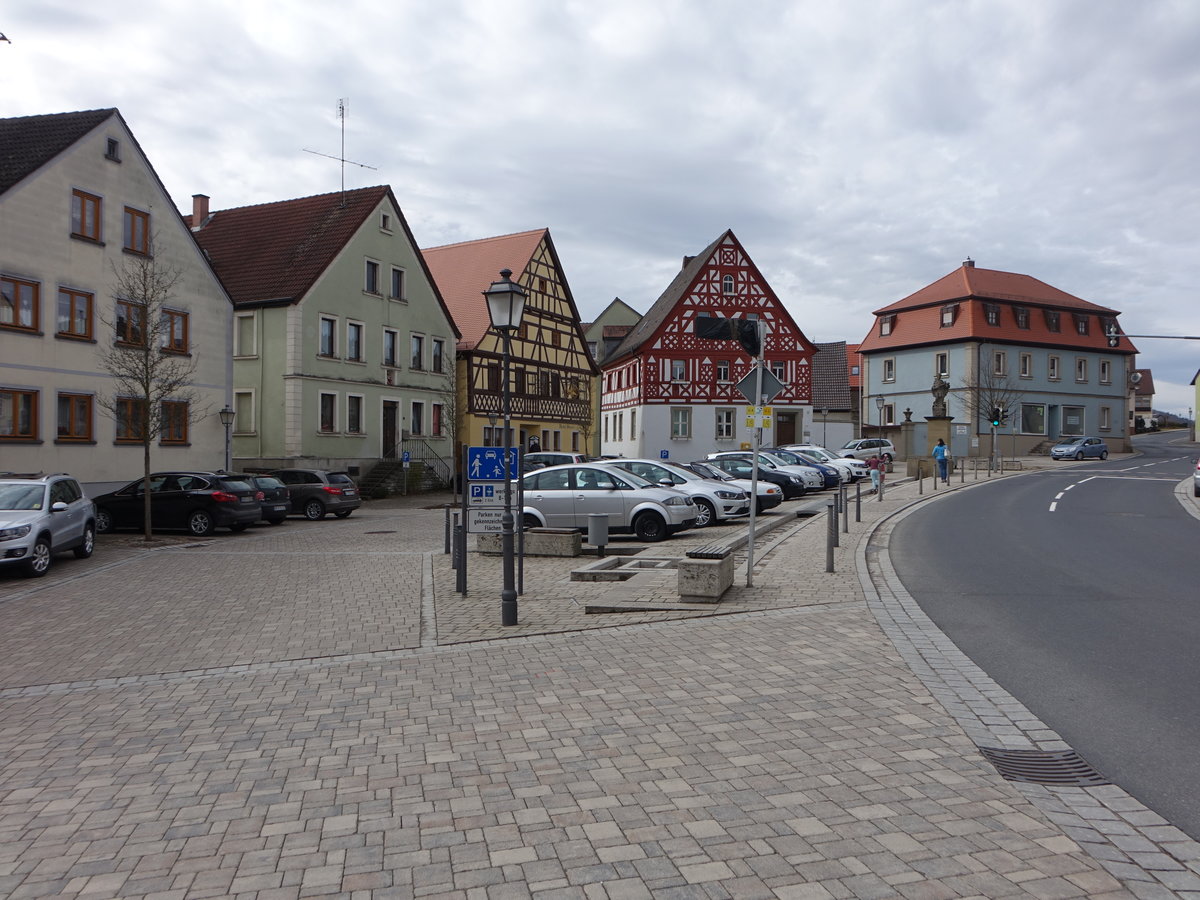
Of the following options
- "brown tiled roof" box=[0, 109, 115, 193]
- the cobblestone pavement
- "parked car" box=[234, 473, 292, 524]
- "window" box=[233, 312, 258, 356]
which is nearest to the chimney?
"window" box=[233, 312, 258, 356]

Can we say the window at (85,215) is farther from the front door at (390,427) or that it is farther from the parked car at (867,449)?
the parked car at (867,449)

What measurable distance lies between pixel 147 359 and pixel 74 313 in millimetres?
6398

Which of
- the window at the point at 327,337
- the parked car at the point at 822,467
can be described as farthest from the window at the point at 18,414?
the parked car at the point at 822,467

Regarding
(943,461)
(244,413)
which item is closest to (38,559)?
A: (244,413)

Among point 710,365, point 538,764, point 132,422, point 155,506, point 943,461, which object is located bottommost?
point 538,764

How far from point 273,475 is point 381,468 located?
9662mm

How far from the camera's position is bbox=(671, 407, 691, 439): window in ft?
187

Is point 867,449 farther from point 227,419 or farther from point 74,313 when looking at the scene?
point 74,313

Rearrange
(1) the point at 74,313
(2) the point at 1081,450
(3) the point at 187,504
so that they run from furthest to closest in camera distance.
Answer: (2) the point at 1081,450 → (1) the point at 74,313 → (3) the point at 187,504

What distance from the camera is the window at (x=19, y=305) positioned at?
24.8 meters

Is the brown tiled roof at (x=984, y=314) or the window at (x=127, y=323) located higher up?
the brown tiled roof at (x=984, y=314)

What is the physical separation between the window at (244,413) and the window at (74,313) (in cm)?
959

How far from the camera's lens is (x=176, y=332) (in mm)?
30438

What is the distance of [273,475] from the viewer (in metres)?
30.0
